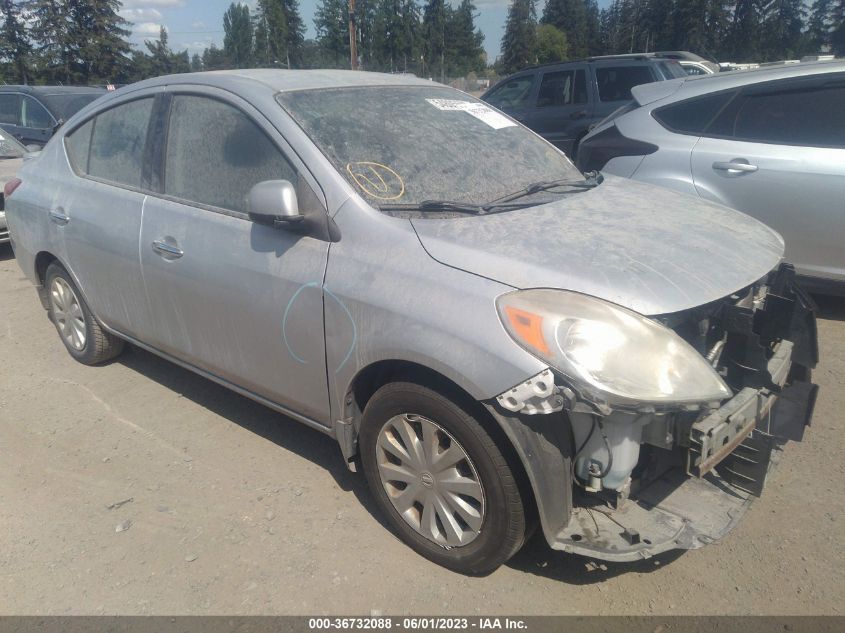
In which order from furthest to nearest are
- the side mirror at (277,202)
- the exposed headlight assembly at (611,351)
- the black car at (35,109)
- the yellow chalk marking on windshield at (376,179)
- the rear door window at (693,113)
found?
the black car at (35,109) < the rear door window at (693,113) < the yellow chalk marking on windshield at (376,179) < the side mirror at (277,202) < the exposed headlight assembly at (611,351)

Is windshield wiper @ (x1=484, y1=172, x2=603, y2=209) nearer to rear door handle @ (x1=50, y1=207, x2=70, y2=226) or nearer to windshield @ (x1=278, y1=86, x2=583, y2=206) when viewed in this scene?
windshield @ (x1=278, y1=86, x2=583, y2=206)

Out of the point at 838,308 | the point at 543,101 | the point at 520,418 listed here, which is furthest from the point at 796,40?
the point at 520,418

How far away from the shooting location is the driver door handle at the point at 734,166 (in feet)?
14.8

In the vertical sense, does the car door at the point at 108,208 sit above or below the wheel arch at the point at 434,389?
above

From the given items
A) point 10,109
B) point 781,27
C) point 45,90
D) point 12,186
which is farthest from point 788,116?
point 781,27

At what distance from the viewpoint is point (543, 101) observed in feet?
34.7

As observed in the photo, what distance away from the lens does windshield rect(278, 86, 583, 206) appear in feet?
9.33

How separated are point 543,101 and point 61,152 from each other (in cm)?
785

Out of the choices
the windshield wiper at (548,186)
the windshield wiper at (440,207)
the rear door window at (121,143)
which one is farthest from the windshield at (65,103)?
the windshield wiper at (440,207)

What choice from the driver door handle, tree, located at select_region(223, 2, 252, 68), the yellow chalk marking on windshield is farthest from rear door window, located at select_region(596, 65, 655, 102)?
tree, located at select_region(223, 2, 252, 68)

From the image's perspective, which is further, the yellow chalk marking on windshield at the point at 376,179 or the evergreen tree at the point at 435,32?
the evergreen tree at the point at 435,32

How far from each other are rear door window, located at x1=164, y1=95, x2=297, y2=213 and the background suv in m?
3.04

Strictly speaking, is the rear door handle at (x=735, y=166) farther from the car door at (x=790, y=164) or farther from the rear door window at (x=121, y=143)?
the rear door window at (x=121, y=143)

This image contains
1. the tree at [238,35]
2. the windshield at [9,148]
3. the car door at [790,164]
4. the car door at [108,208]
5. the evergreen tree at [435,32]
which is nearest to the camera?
the car door at [108,208]
